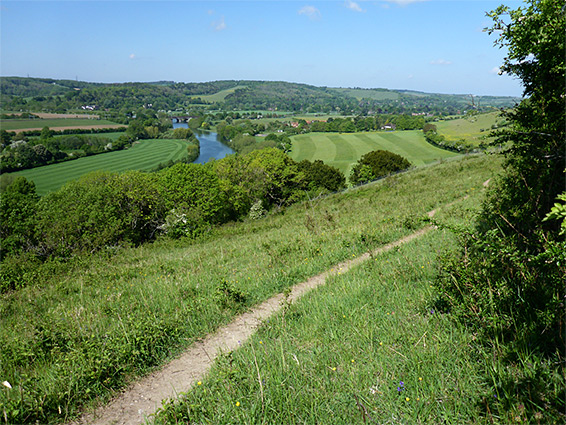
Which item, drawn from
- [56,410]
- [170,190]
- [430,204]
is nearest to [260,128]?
[170,190]

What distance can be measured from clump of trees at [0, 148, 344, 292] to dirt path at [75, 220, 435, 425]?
33.4 feet

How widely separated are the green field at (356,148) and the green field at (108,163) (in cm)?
4511

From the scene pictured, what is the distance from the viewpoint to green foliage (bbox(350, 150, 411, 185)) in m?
64.4

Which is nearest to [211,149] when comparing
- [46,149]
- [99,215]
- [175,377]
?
[46,149]

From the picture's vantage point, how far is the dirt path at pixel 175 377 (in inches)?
158

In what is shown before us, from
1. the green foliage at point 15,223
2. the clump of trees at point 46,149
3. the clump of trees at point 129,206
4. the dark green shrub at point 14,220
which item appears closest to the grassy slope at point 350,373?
the clump of trees at point 129,206

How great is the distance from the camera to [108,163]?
351 feet

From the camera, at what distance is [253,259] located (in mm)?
10531

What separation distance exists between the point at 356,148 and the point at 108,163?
78.7m

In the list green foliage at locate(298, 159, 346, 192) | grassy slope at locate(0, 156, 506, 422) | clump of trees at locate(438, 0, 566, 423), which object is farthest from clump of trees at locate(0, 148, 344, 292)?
clump of trees at locate(438, 0, 566, 423)

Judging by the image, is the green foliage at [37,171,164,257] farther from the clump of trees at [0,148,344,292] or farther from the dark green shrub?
the dark green shrub

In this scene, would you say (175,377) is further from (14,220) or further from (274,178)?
(274,178)

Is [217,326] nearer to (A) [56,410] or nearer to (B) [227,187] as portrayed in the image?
(A) [56,410]

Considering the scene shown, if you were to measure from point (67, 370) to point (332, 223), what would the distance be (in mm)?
11335
